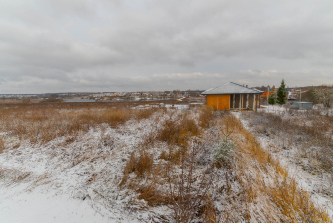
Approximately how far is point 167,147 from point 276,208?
3218 millimetres

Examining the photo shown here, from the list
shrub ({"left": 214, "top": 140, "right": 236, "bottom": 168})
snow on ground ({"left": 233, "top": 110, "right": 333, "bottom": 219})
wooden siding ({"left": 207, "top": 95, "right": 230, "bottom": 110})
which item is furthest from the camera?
wooden siding ({"left": 207, "top": 95, "right": 230, "bottom": 110})

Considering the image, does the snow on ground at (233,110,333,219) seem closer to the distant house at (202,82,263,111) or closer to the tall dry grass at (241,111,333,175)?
the tall dry grass at (241,111,333,175)

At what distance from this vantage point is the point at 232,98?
1778 cm

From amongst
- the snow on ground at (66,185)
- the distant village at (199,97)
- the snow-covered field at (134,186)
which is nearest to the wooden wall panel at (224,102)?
the distant village at (199,97)

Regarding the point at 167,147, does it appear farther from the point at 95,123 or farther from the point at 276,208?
the point at 95,123

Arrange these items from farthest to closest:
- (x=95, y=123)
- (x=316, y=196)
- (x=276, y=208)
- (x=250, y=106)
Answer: (x=250, y=106) → (x=95, y=123) → (x=316, y=196) → (x=276, y=208)

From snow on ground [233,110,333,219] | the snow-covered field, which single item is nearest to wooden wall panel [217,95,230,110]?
snow on ground [233,110,333,219]

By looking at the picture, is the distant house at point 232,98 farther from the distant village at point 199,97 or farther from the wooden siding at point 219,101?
the distant village at point 199,97

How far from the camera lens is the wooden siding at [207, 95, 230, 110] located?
16906 mm

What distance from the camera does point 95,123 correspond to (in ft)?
26.6

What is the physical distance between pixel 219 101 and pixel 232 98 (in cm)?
215

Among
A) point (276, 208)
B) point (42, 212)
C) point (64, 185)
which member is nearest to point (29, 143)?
point (64, 185)

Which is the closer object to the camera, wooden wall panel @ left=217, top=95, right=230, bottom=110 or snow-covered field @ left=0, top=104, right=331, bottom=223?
snow-covered field @ left=0, top=104, right=331, bottom=223

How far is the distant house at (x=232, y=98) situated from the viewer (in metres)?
16.7
